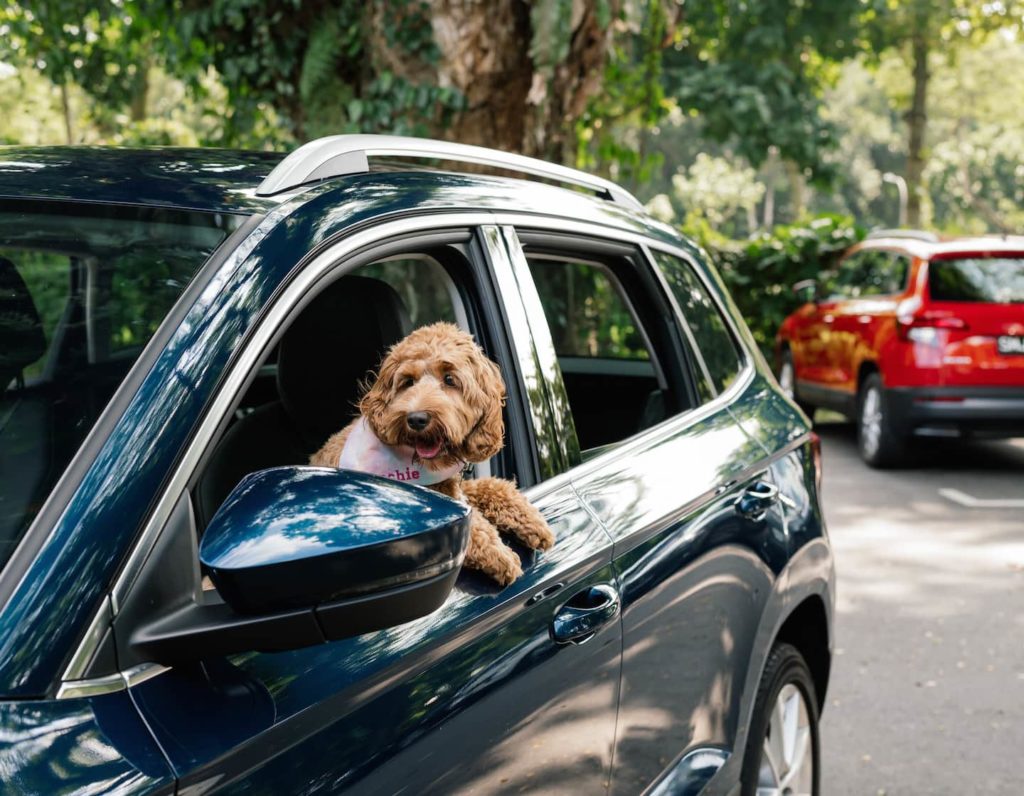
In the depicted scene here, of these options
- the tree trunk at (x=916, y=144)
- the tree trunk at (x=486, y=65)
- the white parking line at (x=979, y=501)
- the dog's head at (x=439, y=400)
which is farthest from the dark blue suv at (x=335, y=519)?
the tree trunk at (x=916, y=144)

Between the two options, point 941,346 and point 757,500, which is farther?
point 941,346

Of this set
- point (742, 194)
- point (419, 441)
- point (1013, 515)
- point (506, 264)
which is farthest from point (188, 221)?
point (742, 194)

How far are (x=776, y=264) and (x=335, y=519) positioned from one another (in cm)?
1548

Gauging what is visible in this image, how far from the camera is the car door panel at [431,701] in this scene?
1463mm

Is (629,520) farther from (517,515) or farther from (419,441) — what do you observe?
(419,441)

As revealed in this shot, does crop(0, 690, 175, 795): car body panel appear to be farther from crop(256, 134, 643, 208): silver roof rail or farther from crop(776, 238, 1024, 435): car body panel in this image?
crop(776, 238, 1024, 435): car body panel

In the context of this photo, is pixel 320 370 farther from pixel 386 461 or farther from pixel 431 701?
pixel 431 701

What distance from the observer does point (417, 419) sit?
208 centimetres

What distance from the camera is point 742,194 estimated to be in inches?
2628

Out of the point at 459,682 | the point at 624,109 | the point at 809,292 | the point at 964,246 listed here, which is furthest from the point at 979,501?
the point at 459,682

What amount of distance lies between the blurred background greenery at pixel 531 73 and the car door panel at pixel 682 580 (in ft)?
17.2

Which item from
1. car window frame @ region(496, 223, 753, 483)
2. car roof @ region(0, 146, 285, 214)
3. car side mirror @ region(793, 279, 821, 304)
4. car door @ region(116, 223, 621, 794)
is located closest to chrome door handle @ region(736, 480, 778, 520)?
car window frame @ region(496, 223, 753, 483)

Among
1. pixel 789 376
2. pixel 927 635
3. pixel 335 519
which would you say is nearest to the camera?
pixel 335 519

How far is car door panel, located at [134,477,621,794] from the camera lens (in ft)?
4.80
